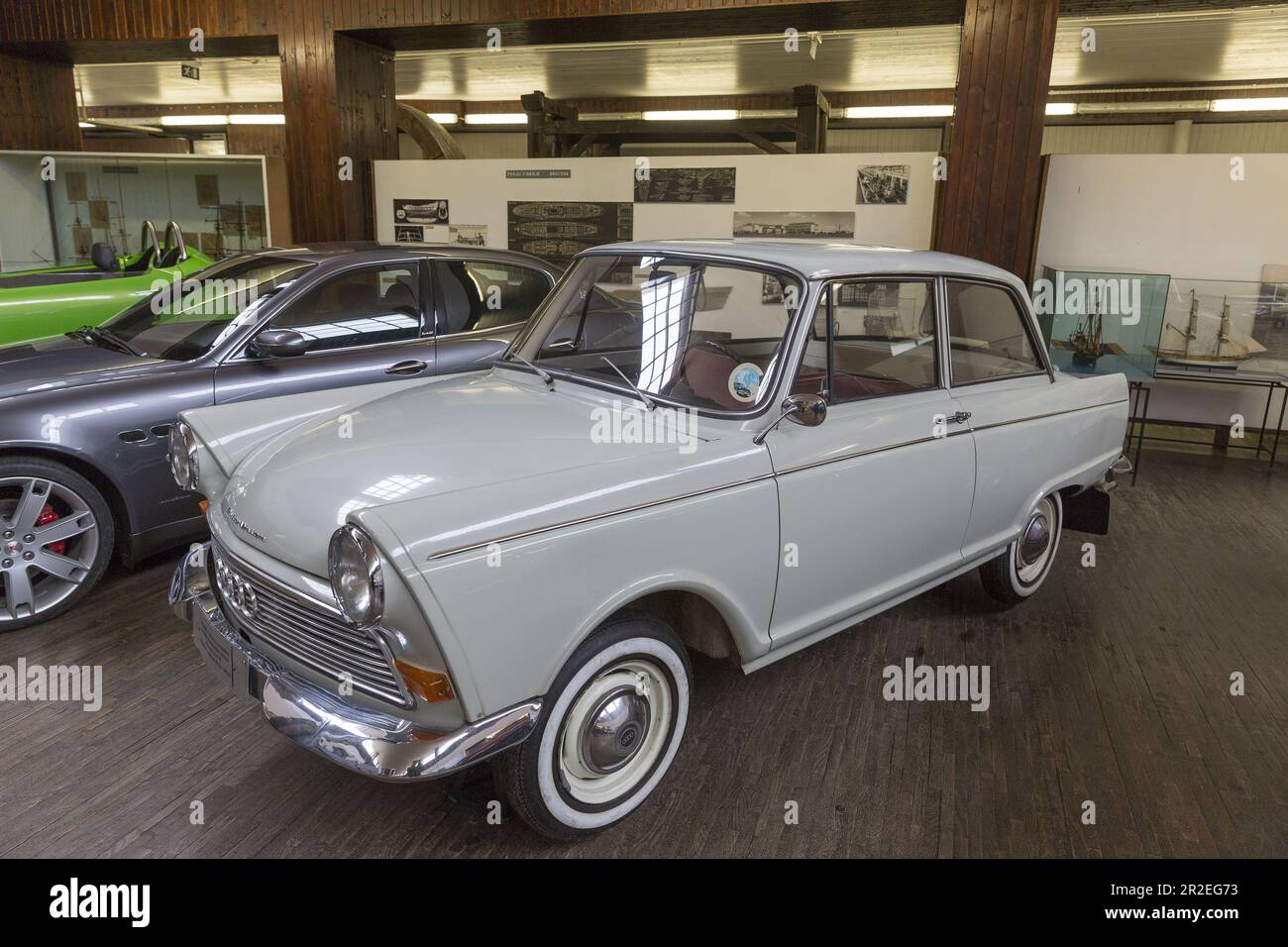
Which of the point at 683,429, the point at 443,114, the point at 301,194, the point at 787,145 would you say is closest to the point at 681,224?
the point at 301,194

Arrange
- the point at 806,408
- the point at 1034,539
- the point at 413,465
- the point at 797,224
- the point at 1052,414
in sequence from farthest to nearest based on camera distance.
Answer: the point at 797,224
the point at 1034,539
the point at 1052,414
the point at 806,408
the point at 413,465

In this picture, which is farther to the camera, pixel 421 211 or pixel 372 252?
pixel 421 211

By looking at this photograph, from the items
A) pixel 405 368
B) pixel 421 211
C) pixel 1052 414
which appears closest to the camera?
pixel 1052 414

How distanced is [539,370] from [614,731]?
140cm

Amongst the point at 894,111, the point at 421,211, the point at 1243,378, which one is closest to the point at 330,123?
the point at 421,211

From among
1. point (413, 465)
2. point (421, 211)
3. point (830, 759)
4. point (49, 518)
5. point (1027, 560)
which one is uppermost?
point (421, 211)

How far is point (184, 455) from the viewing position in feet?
9.65

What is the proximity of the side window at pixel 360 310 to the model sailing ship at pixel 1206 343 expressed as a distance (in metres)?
6.18

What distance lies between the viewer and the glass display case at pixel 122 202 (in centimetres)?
905

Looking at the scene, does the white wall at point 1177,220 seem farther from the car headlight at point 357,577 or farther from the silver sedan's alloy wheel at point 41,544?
the silver sedan's alloy wheel at point 41,544

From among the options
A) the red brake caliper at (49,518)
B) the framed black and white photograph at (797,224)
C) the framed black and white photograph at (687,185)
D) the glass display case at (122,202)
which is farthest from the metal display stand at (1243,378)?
the glass display case at (122,202)

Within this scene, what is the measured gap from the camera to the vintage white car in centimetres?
207

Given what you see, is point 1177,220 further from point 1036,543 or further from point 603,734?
point 603,734

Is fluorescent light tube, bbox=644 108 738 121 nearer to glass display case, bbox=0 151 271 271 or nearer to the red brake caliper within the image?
glass display case, bbox=0 151 271 271
